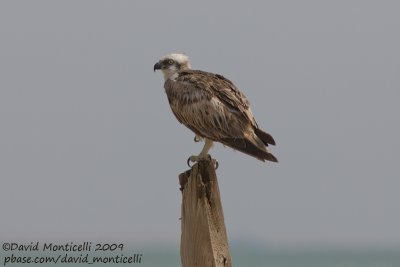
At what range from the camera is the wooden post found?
38.1 feet

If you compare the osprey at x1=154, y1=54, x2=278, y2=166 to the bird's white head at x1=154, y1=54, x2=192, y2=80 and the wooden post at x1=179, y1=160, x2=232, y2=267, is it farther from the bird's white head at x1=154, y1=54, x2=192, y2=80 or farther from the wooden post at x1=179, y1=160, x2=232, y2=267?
the wooden post at x1=179, y1=160, x2=232, y2=267

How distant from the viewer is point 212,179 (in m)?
12.2

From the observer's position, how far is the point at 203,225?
11.7 meters

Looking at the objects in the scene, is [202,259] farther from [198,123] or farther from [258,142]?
[198,123]

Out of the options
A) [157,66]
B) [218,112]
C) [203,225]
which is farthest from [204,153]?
[203,225]

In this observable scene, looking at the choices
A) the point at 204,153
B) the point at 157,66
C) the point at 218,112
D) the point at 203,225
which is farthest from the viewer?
the point at 157,66

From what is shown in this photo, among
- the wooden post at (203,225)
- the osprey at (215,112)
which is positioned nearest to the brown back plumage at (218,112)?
the osprey at (215,112)

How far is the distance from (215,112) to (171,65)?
2.27m

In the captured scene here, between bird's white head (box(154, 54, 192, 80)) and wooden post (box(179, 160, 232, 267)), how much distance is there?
516 centimetres

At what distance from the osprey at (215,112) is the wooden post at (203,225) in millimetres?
2152

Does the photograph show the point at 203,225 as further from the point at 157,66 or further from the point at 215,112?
the point at 157,66

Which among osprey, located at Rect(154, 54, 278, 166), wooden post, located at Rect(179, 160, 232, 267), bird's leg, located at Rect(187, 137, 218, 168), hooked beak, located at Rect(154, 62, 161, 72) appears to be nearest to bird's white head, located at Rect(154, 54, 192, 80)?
hooked beak, located at Rect(154, 62, 161, 72)

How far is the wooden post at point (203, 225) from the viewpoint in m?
11.6

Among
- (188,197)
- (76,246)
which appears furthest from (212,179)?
(76,246)
